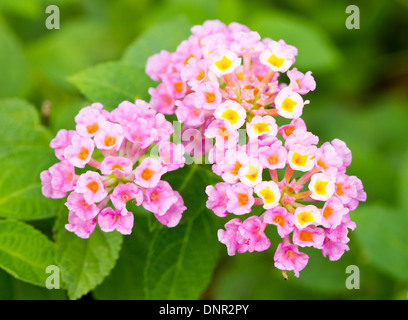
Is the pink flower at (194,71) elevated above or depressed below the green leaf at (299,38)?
A: below

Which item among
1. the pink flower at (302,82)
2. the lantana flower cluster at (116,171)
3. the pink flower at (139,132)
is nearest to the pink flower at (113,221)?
the lantana flower cluster at (116,171)

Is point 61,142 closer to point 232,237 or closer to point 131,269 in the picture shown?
point 232,237

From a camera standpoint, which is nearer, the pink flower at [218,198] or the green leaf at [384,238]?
the pink flower at [218,198]

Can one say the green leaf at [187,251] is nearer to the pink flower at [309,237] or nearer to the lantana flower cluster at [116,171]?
the lantana flower cluster at [116,171]

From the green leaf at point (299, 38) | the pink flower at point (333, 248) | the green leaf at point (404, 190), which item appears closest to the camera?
the pink flower at point (333, 248)

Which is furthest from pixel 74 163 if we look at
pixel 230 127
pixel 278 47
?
pixel 278 47

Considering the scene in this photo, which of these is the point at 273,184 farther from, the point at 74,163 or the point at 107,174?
the point at 74,163

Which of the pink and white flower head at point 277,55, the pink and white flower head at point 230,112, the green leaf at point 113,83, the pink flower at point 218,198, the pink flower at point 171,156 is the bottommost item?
the pink flower at point 218,198
